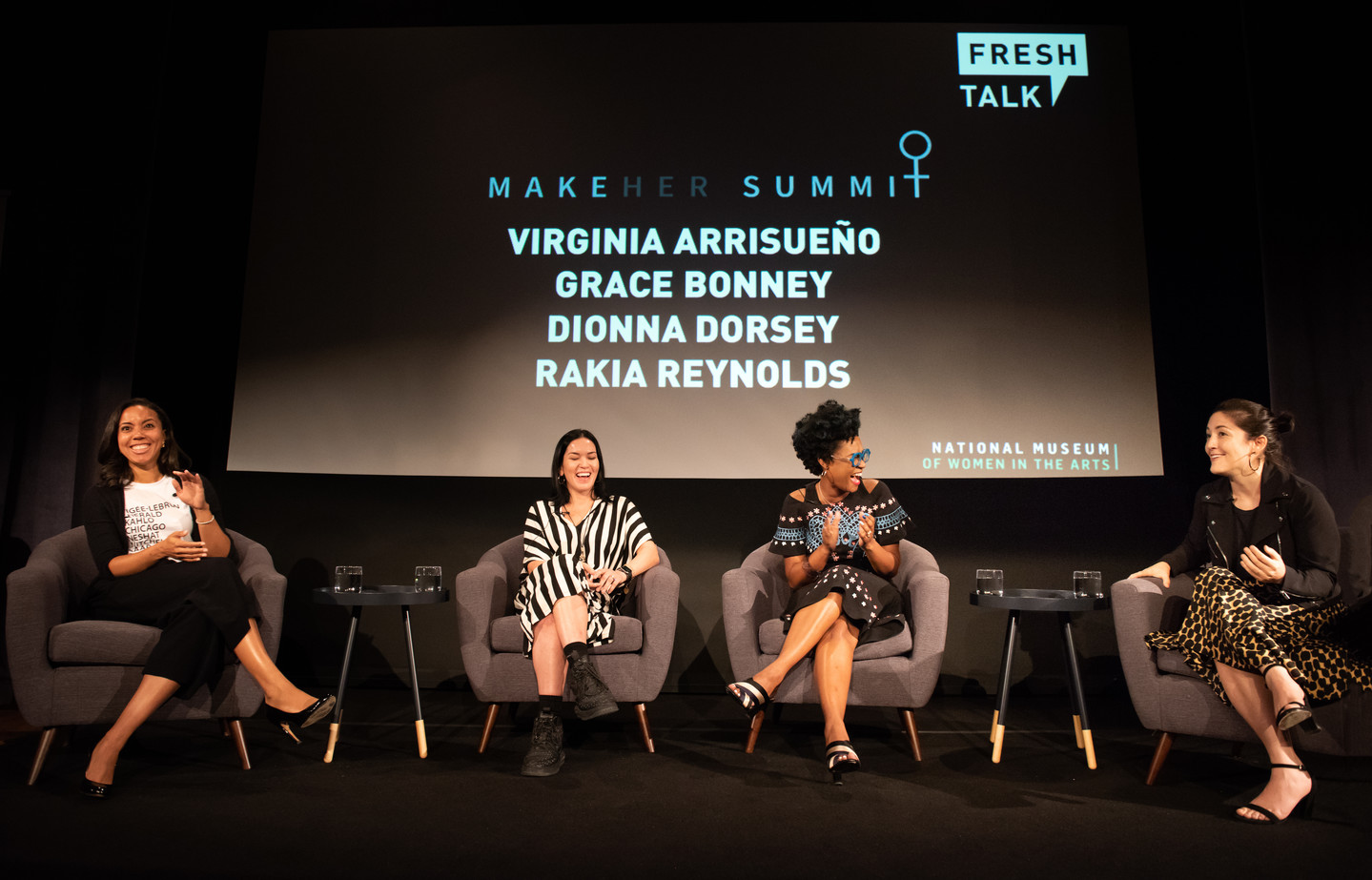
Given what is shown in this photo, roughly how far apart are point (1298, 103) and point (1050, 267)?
1.32 m

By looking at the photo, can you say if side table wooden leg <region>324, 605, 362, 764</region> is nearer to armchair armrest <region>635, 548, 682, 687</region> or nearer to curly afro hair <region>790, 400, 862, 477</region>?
armchair armrest <region>635, 548, 682, 687</region>

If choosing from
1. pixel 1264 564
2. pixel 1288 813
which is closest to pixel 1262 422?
pixel 1264 564

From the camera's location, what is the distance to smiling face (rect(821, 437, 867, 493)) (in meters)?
3.00

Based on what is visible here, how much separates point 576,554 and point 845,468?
97 cm

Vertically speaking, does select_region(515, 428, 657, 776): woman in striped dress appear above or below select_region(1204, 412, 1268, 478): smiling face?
below

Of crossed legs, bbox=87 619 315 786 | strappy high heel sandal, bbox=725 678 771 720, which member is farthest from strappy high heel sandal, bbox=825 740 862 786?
crossed legs, bbox=87 619 315 786

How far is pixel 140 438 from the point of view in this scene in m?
2.85

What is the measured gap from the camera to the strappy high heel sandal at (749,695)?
2609 millimetres

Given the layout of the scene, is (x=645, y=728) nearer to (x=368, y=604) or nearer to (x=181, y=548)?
(x=368, y=604)

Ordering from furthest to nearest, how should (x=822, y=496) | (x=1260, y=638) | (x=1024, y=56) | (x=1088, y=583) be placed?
(x=1024, y=56), (x=822, y=496), (x=1088, y=583), (x=1260, y=638)

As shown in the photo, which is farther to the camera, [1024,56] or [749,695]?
[1024,56]

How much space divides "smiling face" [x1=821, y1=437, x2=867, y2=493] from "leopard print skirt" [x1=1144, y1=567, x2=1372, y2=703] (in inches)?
39.7

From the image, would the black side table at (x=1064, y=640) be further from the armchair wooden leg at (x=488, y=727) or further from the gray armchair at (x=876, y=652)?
the armchair wooden leg at (x=488, y=727)

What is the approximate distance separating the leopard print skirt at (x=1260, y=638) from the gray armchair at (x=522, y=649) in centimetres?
151
